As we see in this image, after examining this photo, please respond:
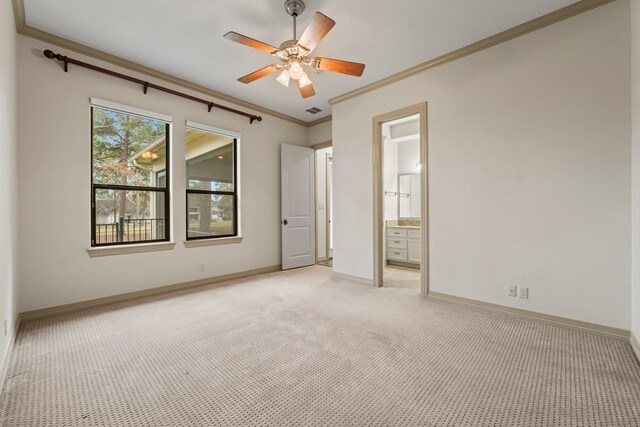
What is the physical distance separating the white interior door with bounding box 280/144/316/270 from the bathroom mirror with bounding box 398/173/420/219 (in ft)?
6.49

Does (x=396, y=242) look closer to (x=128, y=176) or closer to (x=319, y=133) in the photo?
(x=319, y=133)

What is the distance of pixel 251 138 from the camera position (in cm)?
484

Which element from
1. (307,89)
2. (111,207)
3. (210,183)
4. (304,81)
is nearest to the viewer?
(304,81)

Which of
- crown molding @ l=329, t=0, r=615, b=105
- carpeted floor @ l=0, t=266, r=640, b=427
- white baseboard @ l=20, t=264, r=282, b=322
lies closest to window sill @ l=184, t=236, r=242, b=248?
white baseboard @ l=20, t=264, r=282, b=322

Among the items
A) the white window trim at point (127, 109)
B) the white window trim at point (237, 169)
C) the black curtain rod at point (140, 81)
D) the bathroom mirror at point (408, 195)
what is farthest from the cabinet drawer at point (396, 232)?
the white window trim at point (127, 109)

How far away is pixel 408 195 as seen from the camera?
20.2 ft

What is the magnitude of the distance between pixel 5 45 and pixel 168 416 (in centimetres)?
282

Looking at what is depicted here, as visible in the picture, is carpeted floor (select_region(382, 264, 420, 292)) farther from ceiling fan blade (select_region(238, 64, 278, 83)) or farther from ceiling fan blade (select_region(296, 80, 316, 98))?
ceiling fan blade (select_region(238, 64, 278, 83))

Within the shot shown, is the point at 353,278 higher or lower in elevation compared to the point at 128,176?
lower

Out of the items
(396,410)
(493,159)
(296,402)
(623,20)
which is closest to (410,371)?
(396,410)

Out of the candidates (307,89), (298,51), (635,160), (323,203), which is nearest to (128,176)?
(307,89)

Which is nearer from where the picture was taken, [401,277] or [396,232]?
[401,277]

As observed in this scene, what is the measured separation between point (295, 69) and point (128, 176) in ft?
8.19

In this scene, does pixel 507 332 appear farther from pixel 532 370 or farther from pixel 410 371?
pixel 410 371
